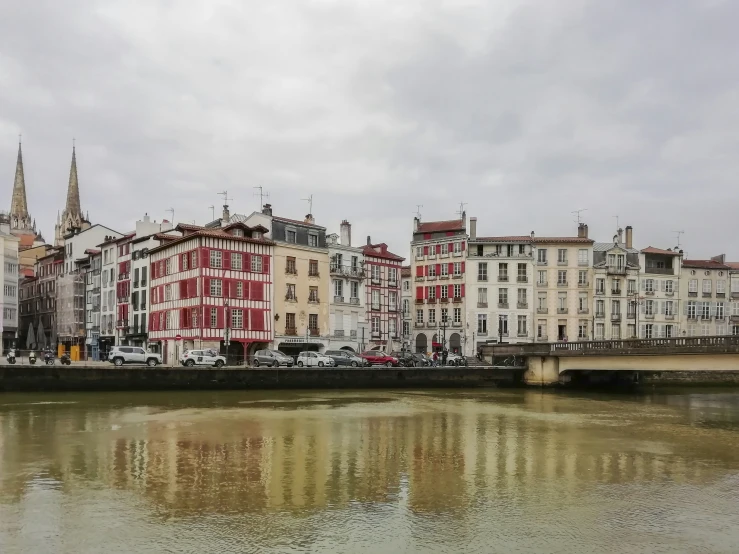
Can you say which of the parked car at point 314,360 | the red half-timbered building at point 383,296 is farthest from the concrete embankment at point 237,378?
the red half-timbered building at point 383,296

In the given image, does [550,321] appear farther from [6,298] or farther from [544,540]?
[544,540]

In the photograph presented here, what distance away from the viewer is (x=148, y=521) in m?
13.9

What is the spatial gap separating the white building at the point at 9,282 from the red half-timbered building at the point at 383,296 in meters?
38.7

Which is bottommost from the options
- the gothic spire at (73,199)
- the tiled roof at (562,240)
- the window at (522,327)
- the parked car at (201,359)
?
the parked car at (201,359)

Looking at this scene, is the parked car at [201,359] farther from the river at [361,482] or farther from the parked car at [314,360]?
the river at [361,482]

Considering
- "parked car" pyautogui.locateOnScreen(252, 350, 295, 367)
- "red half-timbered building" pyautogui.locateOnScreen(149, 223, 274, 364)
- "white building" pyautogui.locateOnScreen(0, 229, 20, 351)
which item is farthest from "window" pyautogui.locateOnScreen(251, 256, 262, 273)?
"white building" pyautogui.locateOnScreen(0, 229, 20, 351)

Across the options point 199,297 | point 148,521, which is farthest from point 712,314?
point 148,521

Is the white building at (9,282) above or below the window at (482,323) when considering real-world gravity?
above

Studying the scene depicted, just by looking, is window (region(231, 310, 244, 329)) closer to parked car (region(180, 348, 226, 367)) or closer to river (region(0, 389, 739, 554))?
parked car (region(180, 348, 226, 367))

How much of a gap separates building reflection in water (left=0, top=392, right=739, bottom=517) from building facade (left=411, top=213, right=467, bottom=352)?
129ft

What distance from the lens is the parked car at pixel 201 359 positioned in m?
50.2

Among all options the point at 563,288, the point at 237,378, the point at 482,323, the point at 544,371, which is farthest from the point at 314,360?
the point at 563,288

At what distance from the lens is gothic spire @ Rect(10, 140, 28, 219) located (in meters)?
A: 155

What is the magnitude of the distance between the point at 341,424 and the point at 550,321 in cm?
5080
